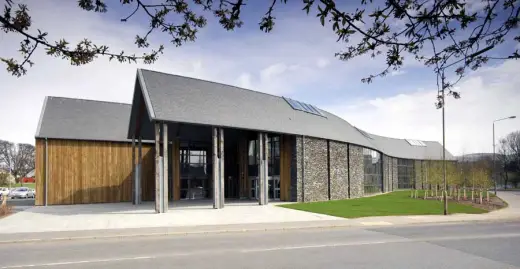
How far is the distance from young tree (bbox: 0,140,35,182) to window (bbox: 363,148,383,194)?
205 ft

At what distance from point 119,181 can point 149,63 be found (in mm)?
31138

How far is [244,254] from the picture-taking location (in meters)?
11.4

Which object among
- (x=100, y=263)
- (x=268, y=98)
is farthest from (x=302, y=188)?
(x=100, y=263)

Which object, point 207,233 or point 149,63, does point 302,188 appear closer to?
point 207,233

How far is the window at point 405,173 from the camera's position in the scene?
6122 centimetres

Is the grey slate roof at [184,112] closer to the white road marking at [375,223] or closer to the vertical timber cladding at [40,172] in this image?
the vertical timber cladding at [40,172]

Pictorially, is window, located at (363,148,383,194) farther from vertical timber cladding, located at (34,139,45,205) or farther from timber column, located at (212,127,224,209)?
vertical timber cladding, located at (34,139,45,205)

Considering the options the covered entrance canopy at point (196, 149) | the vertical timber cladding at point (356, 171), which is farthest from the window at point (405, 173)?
the covered entrance canopy at point (196, 149)

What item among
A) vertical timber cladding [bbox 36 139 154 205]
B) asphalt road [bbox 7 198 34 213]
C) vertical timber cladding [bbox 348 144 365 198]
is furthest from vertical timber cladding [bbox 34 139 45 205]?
vertical timber cladding [bbox 348 144 365 198]

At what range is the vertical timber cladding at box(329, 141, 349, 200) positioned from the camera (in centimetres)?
3588

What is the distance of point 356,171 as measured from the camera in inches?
1604

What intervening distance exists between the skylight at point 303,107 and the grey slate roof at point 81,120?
49.6 ft

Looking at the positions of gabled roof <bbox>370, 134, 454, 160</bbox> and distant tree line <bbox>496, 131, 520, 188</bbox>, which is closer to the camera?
gabled roof <bbox>370, 134, 454, 160</bbox>

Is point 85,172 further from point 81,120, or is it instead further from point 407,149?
point 407,149
